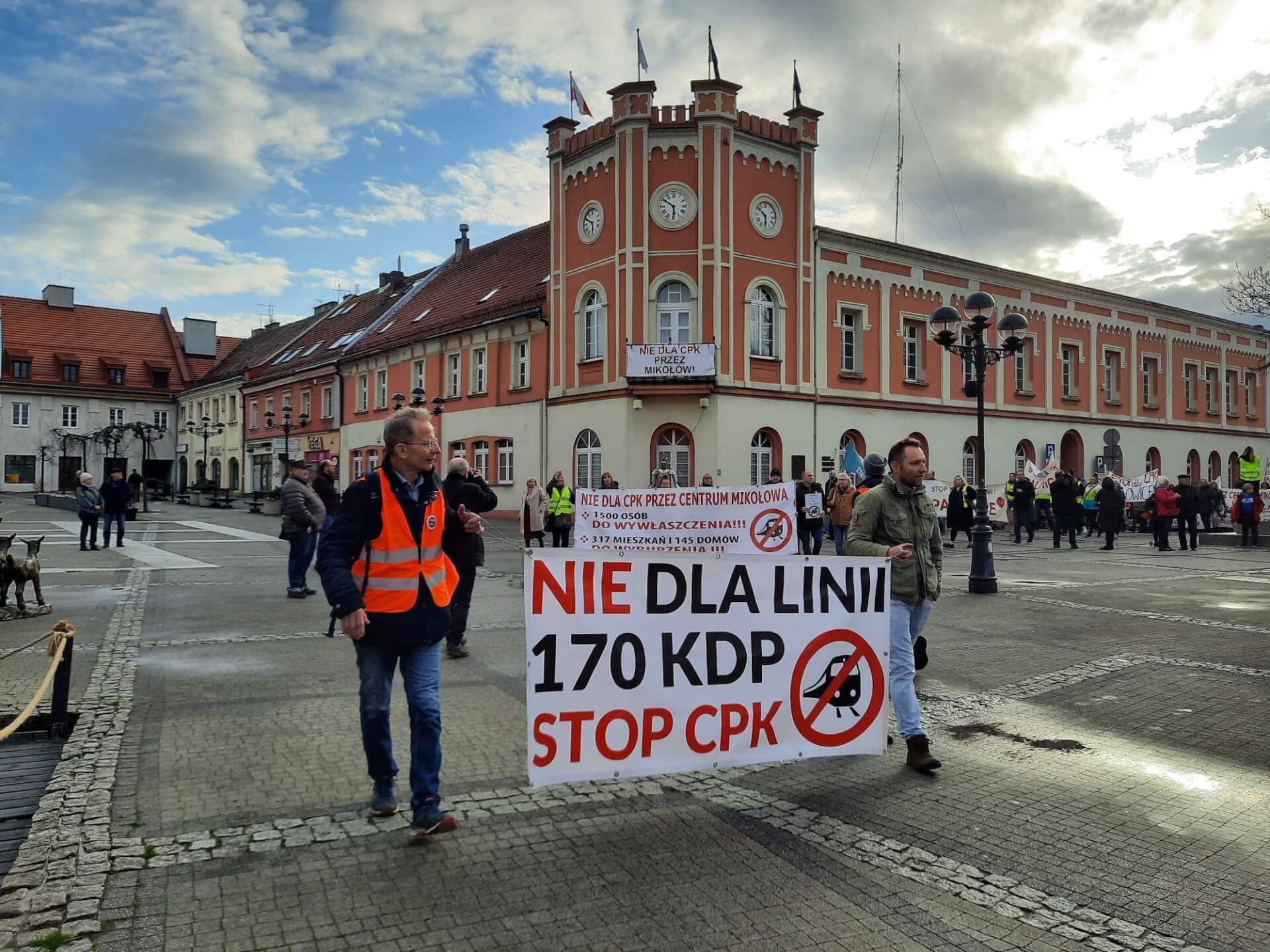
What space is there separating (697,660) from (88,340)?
3075 inches

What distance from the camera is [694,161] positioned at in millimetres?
28641

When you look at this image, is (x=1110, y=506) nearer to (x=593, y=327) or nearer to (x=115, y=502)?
(x=593, y=327)

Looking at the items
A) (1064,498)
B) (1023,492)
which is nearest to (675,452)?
(1023,492)

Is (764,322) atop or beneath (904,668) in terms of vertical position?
atop

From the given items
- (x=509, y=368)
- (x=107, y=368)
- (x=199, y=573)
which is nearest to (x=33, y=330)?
(x=107, y=368)

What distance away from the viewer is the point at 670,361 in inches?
1112

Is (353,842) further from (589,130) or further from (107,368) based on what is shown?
(107,368)

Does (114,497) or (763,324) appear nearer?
(114,497)

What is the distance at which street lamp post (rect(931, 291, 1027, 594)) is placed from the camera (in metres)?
13.9

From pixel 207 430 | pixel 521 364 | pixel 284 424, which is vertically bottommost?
pixel 284 424

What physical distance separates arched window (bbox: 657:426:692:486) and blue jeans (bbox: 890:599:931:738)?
2312cm

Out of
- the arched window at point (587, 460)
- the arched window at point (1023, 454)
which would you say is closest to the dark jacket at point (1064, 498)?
the arched window at point (587, 460)

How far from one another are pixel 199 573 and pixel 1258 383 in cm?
5575

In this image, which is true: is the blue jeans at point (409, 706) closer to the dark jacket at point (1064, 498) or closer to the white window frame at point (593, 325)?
the dark jacket at point (1064, 498)
